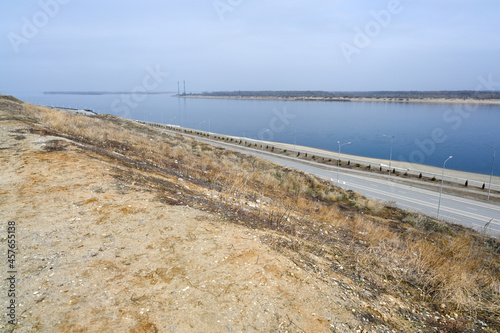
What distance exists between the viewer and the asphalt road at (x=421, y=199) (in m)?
31.1

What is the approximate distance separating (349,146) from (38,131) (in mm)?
87813

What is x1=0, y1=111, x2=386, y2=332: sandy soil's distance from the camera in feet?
15.4

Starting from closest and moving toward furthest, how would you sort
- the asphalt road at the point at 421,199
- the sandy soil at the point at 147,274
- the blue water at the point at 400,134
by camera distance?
the sandy soil at the point at 147,274 → the asphalt road at the point at 421,199 → the blue water at the point at 400,134

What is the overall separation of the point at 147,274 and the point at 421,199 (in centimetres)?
4119

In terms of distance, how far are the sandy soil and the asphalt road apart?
27550 millimetres

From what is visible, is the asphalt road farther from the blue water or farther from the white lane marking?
the blue water

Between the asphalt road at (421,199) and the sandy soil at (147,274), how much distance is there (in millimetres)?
27550

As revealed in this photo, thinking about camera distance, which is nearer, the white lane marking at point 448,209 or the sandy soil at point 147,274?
the sandy soil at point 147,274

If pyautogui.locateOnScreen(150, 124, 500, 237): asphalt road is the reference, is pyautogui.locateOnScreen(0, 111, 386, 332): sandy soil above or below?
above

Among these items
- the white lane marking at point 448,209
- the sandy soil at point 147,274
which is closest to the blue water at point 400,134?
the white lane marking at point 448,209

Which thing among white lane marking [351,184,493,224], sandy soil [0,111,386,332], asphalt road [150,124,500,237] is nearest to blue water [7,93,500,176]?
asphalt road [150,124,500,237]

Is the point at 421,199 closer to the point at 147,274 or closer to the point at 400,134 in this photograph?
the point at 147,274

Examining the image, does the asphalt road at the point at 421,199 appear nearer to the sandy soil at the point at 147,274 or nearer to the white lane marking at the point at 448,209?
the white lane marking at the point at 448,209

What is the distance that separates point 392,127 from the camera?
120688 millimetres
